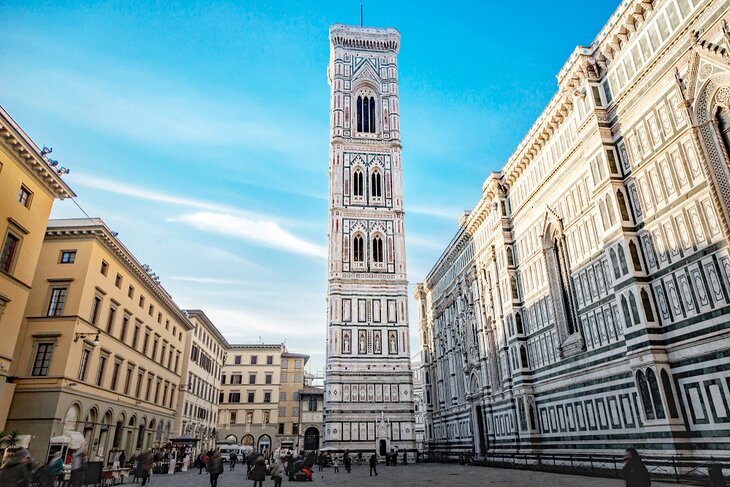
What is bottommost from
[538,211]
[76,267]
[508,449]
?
[508,449]

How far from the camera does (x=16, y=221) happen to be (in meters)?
23.1

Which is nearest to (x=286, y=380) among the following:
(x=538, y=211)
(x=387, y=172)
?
(x=387, y=172)

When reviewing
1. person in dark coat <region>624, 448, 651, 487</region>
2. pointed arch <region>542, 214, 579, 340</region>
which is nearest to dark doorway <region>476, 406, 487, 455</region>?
pointed arch <region>542, 214, 579, 340</region>

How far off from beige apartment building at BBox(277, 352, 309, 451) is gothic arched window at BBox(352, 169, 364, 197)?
3398 centimetres

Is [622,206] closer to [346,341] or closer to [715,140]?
[715,140]

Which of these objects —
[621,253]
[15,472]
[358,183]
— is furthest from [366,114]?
[15,472]

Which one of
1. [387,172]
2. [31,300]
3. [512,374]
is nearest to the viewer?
[31,300]

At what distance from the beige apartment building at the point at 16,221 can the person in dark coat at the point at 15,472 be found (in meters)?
16.2

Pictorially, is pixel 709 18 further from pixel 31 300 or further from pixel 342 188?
pixel 342 188

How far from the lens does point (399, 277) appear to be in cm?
5066

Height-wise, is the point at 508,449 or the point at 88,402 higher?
the point at 88,402

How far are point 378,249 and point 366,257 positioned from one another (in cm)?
168

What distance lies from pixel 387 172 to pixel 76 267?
111 ft

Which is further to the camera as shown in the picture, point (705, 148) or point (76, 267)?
point (76, 267)
